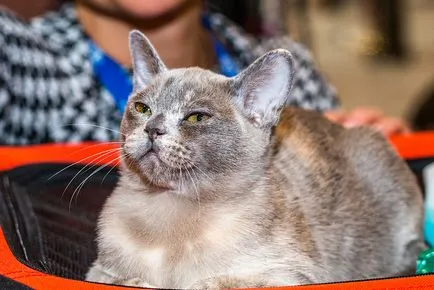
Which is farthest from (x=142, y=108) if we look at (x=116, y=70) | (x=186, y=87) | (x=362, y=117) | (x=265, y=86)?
(x=362, y=117)

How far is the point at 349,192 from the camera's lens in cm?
117

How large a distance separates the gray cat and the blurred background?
214cm

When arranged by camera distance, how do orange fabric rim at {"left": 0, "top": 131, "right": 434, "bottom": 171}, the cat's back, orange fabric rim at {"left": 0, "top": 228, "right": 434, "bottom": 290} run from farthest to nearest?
orange fabric rim at {"left": 0, "top": 131, "right": 434, "bottom": 171} < the cat's back < orange fabric rim at {"left": 0, "top": 228, "right": 434, "bottom": 290}

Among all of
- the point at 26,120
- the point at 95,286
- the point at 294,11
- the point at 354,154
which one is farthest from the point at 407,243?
the point at 294,11

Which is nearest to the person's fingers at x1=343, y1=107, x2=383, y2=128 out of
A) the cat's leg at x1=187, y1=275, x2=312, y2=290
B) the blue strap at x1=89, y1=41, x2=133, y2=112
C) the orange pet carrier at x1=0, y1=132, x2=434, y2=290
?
the orange pet carrier at x1=0, y1=132, x2=434, y2=290

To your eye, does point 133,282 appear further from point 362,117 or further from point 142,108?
point 362,117

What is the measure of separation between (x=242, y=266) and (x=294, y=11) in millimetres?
3116

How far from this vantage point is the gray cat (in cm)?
91

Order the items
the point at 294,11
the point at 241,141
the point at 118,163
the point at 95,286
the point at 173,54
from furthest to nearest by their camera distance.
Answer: the point at 294,11
the point at 173,54
the point at 118,163
the point at 241,141
the point at 95,286

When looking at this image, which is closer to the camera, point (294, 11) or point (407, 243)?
point (407, 243)

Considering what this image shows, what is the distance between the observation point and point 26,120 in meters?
1.62

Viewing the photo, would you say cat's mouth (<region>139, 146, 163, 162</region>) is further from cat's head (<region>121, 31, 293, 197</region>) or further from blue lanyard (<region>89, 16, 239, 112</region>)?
blue lanyard (<region>89, 16, 239, 112</region>)

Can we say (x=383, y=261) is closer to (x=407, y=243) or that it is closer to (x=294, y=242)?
(x=407, y=243)

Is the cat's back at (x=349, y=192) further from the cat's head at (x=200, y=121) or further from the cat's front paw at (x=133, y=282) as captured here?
the cat's front paw at (x=133, y=282)
